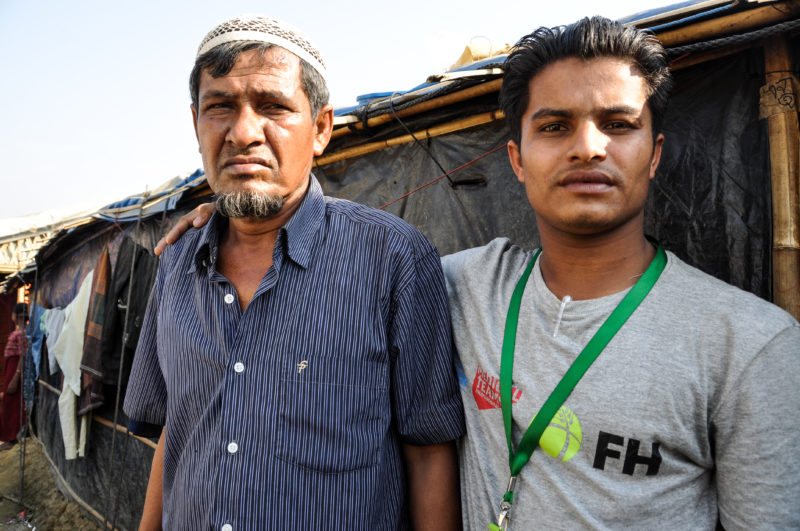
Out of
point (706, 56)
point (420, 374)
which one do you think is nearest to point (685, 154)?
→ point (706, 56)

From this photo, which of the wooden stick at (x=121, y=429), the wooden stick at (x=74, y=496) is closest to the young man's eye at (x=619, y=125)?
the wooden stick at (x=121, y=429)

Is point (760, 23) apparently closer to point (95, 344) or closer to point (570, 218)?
point (570, 218)

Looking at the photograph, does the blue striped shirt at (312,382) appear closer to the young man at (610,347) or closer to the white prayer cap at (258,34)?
the young man at (610,347)

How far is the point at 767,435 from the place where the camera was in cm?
97

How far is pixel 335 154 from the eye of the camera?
10.5 feet

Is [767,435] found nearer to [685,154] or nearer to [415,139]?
[685,154]

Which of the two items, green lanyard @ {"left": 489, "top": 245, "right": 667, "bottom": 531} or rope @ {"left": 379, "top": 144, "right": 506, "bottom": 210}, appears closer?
green lanyard @ {"left": 489, "top": 245, "right": 667, "bottom": 531}

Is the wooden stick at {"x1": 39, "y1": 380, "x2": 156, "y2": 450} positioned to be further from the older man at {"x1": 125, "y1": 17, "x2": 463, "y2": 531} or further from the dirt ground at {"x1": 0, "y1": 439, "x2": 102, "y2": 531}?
the older man at {"x1": 125, "y1": 17, "x2": 463, "y2": 531}

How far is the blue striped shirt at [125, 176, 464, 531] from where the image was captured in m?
1.25

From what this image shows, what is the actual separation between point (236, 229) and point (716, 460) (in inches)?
61.7

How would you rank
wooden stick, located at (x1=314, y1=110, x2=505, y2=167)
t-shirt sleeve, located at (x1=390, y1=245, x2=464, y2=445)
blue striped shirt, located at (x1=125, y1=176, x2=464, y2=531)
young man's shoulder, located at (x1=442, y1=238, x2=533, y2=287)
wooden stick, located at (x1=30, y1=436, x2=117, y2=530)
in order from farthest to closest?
wooden stick, located at (x1=30, y1=436, x2=117, y2=530) → wooden stick, located at (x1=314, y1=110, x2=505, y2=167) → young man's shoulder, located at (x1=442, y1=238, x2=533, y2=287) → t-shirt sleeve, located at (x1=390, y1=245, x2=464, y2=445) → blue striped shirt, located at (x1=125, y1=176, x2=464, y2=531)

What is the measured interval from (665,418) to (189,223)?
1.79 m

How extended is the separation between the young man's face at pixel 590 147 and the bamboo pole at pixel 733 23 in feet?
1.58

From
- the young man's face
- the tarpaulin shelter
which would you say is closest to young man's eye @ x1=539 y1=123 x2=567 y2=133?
the young man's face
